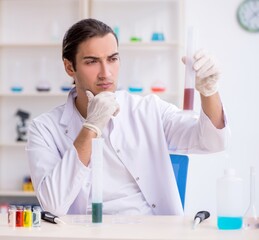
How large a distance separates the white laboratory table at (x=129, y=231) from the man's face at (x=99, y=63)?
23.9 inches

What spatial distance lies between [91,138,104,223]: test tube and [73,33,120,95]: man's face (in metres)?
0.56

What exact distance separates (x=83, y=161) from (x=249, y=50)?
2.71 meters

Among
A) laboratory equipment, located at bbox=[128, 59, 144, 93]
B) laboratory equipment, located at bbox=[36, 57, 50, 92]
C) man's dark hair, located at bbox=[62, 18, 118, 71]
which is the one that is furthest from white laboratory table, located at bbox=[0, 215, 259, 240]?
laboratory equipment, located at bbox=[36, 57, 50, 92]

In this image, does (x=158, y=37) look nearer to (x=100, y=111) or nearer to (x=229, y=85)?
(x=229, y=85)

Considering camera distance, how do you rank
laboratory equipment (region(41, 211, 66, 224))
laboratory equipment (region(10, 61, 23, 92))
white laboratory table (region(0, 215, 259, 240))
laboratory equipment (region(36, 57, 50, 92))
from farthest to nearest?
laboratory equipment (region(10, 61, 23, 92)) < laboratory equipment (region(36, 57, 50, 92)) < laboratory equipment (region(41, 211, 66, 224)) < white laboratory table (region(0, 215, 259, 240))

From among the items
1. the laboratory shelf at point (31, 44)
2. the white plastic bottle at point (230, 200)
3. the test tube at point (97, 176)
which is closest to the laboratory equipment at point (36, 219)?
the test tube at point (97, 176)

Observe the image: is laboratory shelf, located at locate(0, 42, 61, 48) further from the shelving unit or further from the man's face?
the man's face

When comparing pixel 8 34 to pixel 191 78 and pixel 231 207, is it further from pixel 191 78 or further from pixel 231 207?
pixel 231 207

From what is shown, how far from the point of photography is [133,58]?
446 cm

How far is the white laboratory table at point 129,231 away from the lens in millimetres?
1406

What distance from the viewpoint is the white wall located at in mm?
4379

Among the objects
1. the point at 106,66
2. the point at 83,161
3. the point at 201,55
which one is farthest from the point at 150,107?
the point at 201,55

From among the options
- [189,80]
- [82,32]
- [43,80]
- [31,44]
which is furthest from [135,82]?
[189,80]

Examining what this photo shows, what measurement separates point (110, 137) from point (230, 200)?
0.72 m
